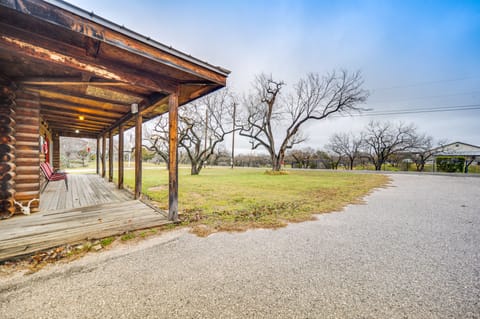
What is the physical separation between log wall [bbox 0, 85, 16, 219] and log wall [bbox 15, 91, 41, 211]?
12 centimetres

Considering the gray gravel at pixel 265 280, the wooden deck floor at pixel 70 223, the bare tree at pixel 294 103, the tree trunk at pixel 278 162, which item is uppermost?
the bare tree at pixel 294 103

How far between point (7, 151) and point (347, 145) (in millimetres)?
29229

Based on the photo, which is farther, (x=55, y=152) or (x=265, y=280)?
(x=55, y=152)

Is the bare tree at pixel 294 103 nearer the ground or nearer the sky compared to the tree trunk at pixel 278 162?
nearer the sky

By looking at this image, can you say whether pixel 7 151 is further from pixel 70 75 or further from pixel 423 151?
pixel 423 151

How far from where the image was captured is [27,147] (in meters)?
3.36

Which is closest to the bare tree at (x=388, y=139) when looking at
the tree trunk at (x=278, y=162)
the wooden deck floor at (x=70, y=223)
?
the tree trunk at (x=278, y=162)

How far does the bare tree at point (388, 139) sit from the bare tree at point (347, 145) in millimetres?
1503

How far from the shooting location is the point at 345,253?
2229mm

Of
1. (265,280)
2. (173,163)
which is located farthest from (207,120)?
(265,280)

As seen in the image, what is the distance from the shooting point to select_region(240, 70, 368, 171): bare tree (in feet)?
46.8

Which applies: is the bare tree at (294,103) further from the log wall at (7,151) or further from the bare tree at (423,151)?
the log wall at (7,151)

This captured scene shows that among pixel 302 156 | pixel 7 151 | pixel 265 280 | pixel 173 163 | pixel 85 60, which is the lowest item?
pixel 265 280

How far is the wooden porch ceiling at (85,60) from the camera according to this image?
6.13ft
